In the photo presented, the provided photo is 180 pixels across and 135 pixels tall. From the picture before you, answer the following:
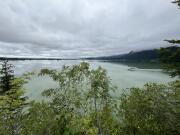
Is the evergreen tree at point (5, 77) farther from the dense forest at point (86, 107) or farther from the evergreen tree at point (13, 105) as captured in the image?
the evergreen tree at point (13, 105)

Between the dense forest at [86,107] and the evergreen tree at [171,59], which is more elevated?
the evergreen tree at [171,59]

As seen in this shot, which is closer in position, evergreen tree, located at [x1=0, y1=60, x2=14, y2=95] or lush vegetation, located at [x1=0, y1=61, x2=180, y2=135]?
lush vegetation, located at [x1=0, y1=61, x2=180, y2=135]

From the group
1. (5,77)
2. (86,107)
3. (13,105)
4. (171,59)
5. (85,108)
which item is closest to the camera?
(13,105)

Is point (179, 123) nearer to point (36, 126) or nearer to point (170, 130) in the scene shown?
point (170, 130)

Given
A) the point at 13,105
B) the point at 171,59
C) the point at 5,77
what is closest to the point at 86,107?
the point at 13,105

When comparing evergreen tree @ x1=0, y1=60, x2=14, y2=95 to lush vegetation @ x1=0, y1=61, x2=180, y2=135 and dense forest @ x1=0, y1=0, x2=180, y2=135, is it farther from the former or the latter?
lush vegetation @ x1=0, y1=61, x2=180, y2=135

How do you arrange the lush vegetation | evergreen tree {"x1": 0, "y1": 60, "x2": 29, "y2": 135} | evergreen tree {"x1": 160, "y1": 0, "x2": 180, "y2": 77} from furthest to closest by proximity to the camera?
evergreen tree {"x1": 160, "y1": 0, "x2": 180, "y2": 77}, the lush vegetation, evergreen tree {"x1": 0, "y1": 60, "x2": 29, "y2": 135}

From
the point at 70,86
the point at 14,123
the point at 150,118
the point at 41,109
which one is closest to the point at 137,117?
the point at 150,118

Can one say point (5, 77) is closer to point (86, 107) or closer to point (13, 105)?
point (86, 107)

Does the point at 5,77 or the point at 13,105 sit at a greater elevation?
the point at 13,105

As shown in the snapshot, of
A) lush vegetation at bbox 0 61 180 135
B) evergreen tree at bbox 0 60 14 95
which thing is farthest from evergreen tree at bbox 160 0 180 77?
evergreen tree at bbox 0 60 14 95

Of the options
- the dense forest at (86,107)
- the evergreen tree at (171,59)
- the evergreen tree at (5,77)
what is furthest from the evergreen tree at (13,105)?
the evergreen tree at (5,77)

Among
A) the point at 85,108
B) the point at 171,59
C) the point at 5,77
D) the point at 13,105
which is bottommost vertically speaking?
the point at 85,108

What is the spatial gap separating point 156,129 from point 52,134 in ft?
23.6
